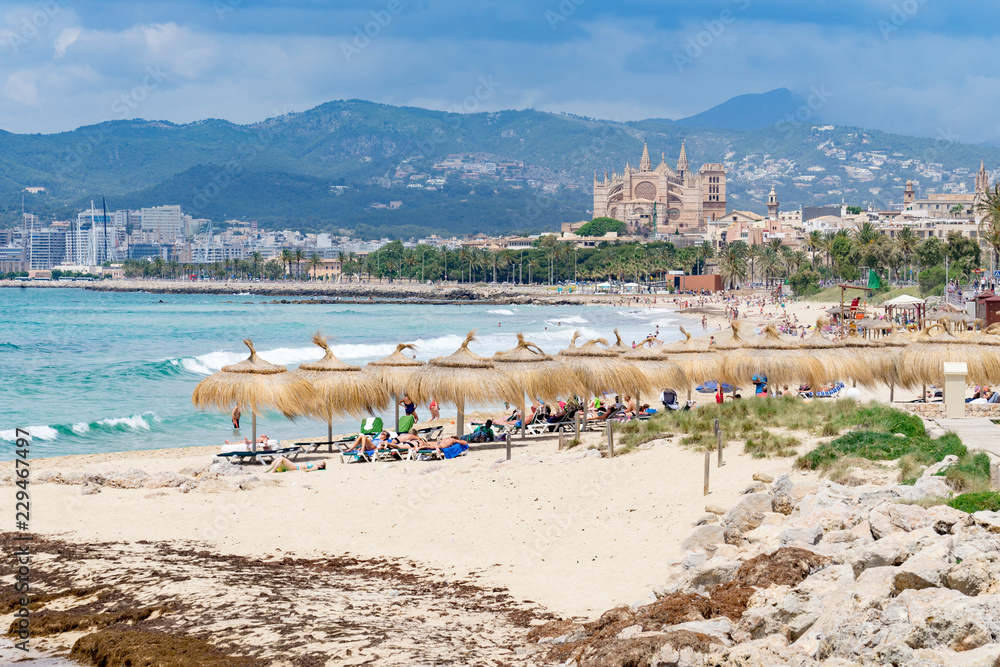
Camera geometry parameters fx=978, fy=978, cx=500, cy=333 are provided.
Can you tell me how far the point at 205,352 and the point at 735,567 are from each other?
1757 inches

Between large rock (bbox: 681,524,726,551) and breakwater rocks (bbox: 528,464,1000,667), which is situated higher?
breakwater rocks (bbox: 528,464,1000,667)

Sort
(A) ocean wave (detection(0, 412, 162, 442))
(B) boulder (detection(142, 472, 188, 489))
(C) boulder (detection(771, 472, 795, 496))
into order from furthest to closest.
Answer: (A) ocean wave (detection(0, 412, 162, 442))
(B) boulder (detection(142, 472, 188, 489))
(C) boulder (detection(771, 472, 795, 496))

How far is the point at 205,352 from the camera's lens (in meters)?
49.1

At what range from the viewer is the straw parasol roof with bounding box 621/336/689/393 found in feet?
63.7

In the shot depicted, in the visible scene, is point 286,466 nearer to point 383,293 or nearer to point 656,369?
point 656,369

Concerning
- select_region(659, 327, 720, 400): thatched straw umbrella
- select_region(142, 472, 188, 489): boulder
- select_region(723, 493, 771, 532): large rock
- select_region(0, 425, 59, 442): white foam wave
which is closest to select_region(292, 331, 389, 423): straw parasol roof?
select_region(142, 472, 188, 489): boulder

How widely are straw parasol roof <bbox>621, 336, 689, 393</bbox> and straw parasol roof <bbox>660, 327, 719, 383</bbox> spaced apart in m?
0.24

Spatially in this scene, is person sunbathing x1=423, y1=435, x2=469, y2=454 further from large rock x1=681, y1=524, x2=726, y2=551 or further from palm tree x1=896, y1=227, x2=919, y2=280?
palm tree x1=896, y1=227, x2=919, y2=280

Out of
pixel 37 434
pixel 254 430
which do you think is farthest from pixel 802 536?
pixel 37 434

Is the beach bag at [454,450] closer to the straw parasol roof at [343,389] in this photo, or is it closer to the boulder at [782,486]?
the straw parasol roof at [343,389]

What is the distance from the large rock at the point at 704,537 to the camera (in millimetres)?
9445

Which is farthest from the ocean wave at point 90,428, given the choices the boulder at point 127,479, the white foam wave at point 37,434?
the boulder at point 127,479

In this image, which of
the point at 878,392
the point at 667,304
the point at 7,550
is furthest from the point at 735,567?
the point at 667,304

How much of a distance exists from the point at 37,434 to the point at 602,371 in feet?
44.2
